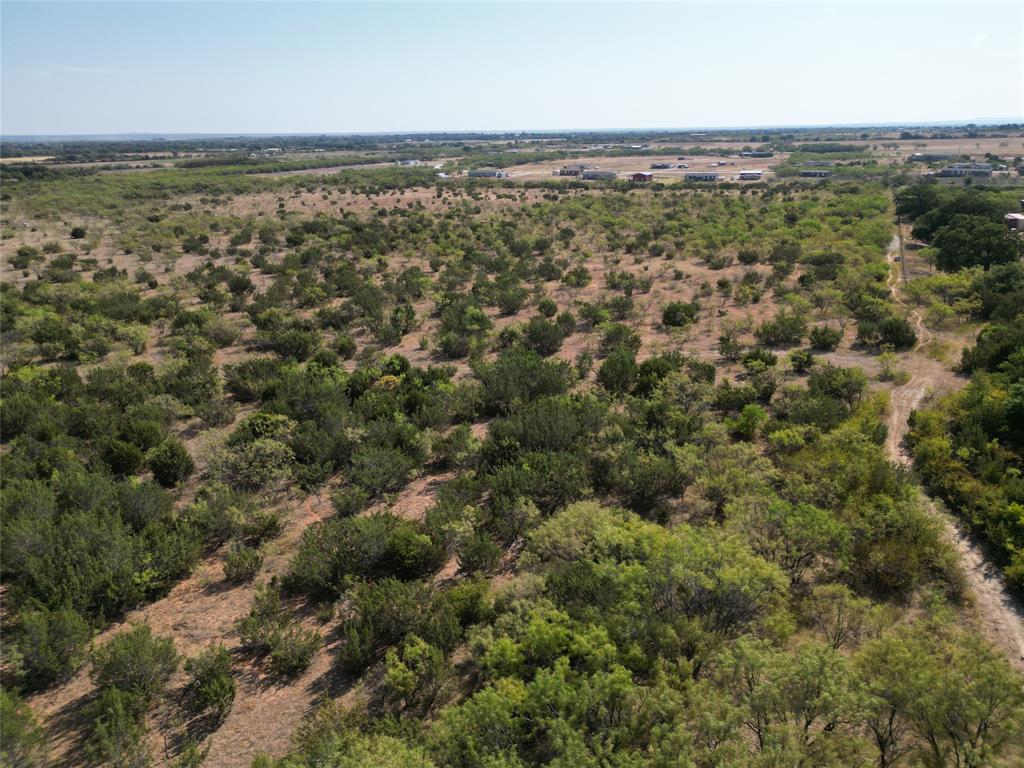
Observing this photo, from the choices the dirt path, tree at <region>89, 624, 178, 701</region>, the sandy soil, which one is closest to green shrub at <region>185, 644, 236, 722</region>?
the dirt path

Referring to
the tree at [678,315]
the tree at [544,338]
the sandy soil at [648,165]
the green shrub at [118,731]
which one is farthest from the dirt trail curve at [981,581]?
the sandy soil at [648,165]

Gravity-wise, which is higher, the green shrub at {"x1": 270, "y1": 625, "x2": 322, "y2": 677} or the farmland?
the farmland

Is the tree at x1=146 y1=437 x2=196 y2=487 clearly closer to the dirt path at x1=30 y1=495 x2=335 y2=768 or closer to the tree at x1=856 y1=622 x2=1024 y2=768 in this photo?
the dirt path at x1=30 y1=495 x2=335 y2=768

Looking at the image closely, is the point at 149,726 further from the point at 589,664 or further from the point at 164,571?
the point at 589,664

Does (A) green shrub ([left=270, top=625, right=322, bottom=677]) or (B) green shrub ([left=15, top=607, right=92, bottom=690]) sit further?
(A) green shrub ([left=270, top=625, right=322, bottom=677])

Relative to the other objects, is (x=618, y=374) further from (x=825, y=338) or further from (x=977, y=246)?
(x=977, y=246)

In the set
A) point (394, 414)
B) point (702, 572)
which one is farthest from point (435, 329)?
point (702, 572)
